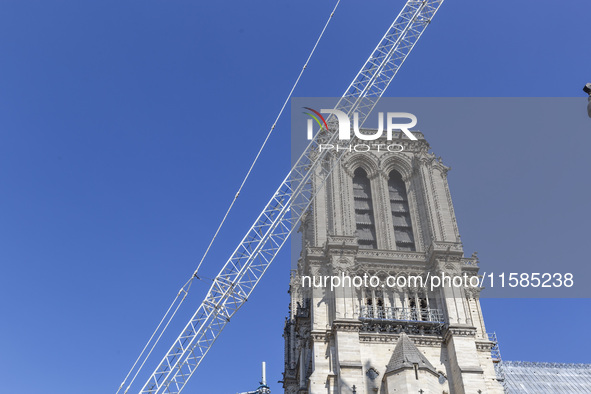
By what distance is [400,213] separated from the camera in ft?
215

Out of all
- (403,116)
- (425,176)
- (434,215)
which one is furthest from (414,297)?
(403,116)

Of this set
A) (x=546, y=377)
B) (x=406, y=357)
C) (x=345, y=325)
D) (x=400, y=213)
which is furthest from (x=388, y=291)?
(x=546, y=377)

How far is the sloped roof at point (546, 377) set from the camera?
6800 cm

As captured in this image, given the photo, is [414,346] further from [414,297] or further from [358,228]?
[358,228]

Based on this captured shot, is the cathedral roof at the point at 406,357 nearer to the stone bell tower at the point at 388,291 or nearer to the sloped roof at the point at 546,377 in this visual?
the stone bell tower at the point at 388,291

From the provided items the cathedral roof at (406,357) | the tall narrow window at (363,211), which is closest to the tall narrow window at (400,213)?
the tall narrow window at (363,211)

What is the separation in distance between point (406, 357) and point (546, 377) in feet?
97.0

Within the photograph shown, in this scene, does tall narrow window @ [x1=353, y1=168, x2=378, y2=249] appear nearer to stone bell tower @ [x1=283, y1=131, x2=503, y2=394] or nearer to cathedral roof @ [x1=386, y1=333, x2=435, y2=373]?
stone bell tower @ [x1=283, y1=131, x2=503, y2=394]

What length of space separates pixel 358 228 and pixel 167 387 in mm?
23298

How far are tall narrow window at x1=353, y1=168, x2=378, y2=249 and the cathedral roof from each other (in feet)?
40.5

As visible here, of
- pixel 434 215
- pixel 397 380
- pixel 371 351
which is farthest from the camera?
pixel 434 215

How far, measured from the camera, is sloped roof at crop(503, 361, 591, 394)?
68.0m

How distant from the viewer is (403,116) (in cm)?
6725

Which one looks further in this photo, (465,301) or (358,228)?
(358,228)
